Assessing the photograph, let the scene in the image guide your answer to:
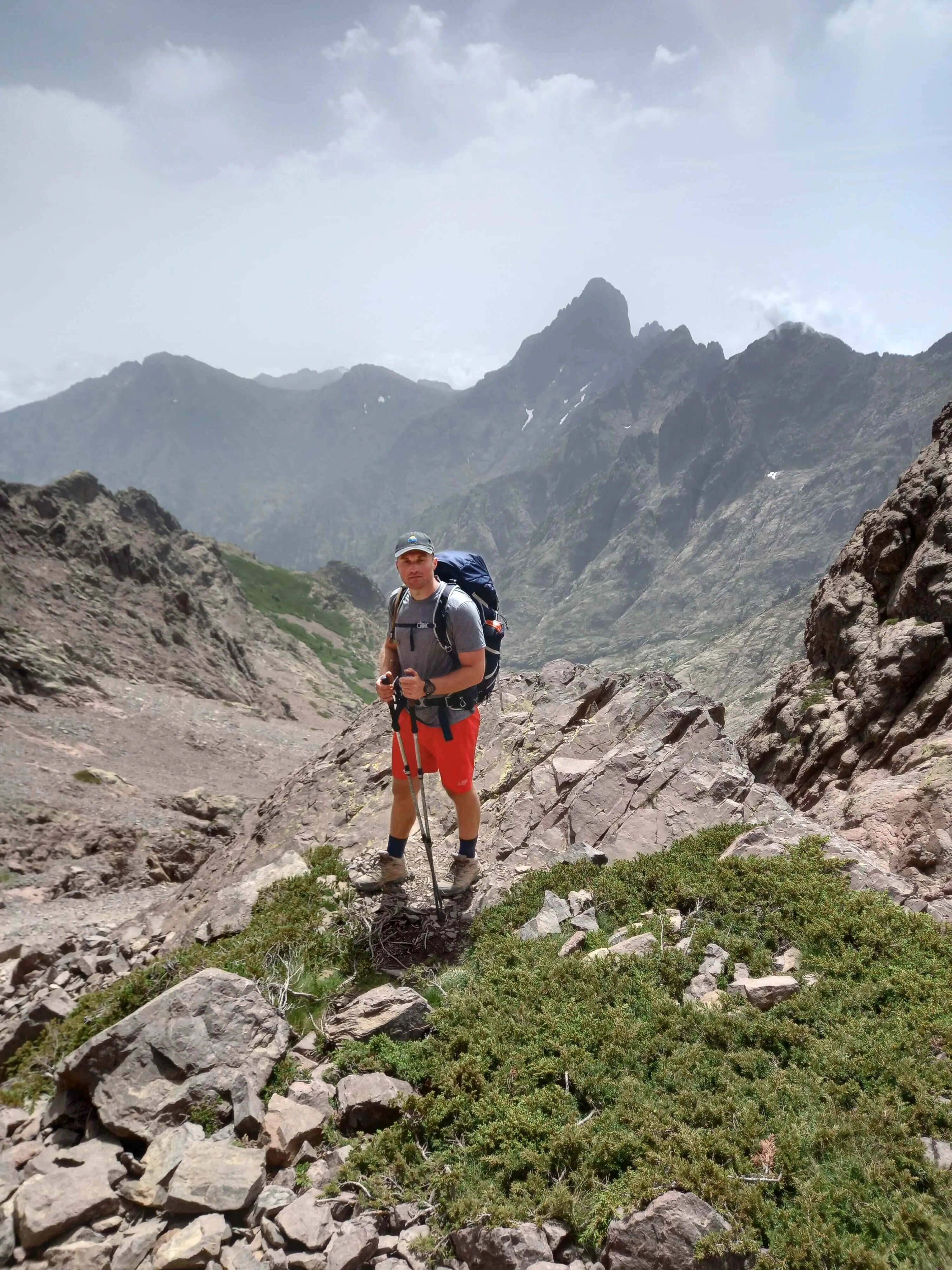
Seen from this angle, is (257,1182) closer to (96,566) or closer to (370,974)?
(370,974)

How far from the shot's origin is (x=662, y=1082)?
5105 mm

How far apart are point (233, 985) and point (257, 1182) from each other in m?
1.72

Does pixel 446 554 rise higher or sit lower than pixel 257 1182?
higher

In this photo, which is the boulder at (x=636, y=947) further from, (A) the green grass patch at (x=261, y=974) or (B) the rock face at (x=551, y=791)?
(A) the green grass patch at (x=261, y=974)

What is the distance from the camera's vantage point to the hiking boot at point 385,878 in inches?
342

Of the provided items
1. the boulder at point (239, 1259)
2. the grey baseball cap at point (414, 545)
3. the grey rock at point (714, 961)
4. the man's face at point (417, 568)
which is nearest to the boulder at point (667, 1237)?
the boulder at point (239, 1259)

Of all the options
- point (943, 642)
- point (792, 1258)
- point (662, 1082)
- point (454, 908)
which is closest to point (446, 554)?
point (454, 908)

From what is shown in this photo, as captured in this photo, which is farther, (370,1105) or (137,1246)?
(370,1105)

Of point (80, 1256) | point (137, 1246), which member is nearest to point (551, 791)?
point (137, 1246)

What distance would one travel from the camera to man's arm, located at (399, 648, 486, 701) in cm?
726

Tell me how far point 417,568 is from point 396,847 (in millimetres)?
3796

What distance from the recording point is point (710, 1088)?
5.00 meters

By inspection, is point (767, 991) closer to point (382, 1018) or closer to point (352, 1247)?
point (382, 1018)

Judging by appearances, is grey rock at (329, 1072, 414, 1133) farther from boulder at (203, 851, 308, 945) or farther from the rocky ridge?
boulder at (203, 851, 308, 945)
